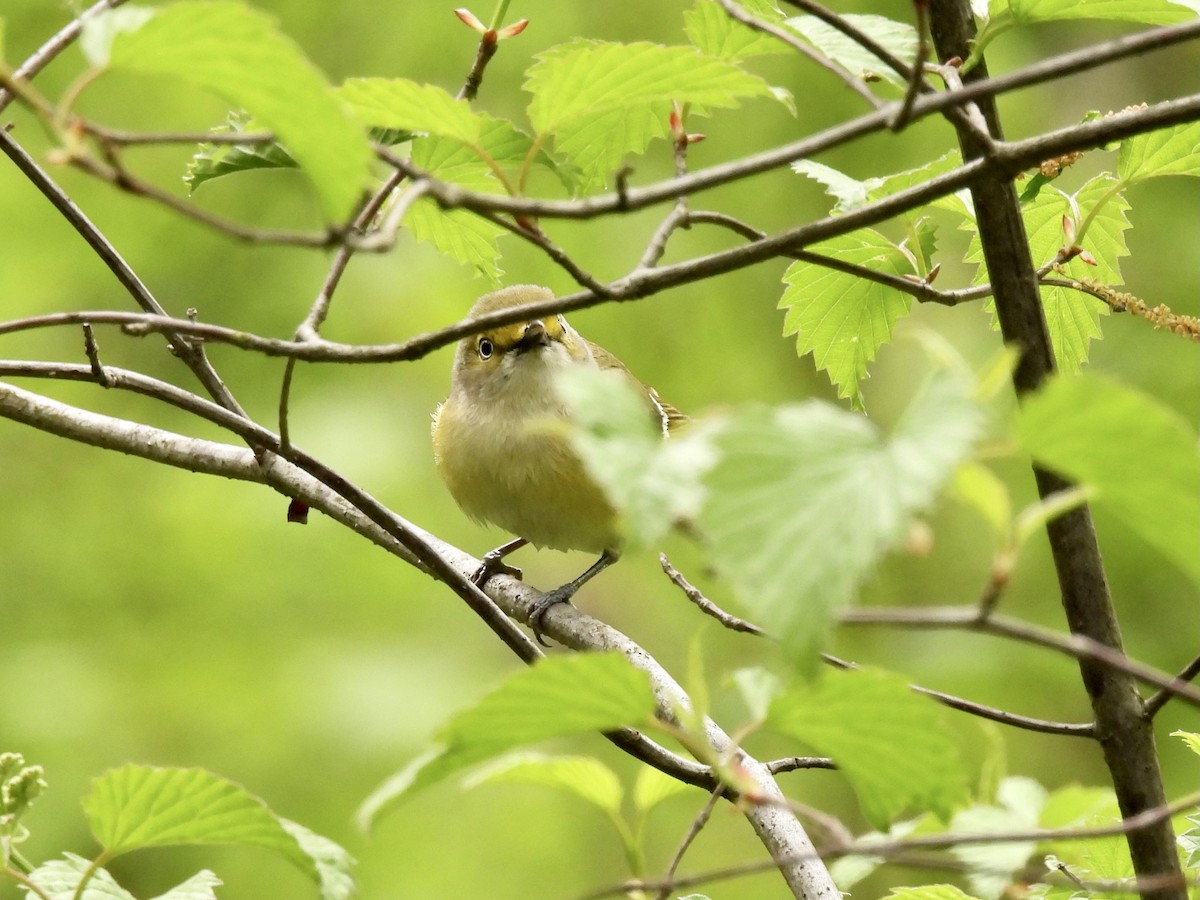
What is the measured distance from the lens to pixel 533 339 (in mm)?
4008

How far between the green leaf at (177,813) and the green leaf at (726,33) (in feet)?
3.73

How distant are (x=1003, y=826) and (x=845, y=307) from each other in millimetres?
1236

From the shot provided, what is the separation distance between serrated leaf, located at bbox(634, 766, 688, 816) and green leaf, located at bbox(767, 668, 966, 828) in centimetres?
41

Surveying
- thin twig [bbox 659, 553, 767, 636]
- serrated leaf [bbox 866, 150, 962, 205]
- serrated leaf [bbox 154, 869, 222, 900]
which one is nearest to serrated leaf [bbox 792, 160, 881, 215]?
serrated leaf [bbox 866, 150, 962, 205]

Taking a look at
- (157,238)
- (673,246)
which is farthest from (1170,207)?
(157,238)

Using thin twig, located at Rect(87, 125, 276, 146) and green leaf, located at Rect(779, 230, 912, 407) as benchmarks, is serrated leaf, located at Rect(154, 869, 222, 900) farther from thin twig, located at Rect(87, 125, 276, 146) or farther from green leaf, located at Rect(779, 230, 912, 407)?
green leaf, located at Rect(779, 230, 912, 407)

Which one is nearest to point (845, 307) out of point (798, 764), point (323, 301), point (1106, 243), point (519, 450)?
point (1106, 243)

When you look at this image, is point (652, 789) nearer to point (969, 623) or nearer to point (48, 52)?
point (969, 623)

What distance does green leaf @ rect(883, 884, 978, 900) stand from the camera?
152cm

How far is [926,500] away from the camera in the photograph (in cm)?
85

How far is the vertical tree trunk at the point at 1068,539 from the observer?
1749 mm

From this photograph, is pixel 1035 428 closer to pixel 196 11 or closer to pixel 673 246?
pixel 196 11

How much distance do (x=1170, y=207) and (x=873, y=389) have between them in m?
2.04

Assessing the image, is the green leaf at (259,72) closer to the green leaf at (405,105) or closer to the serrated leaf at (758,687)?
the green leaf at (405,105)
